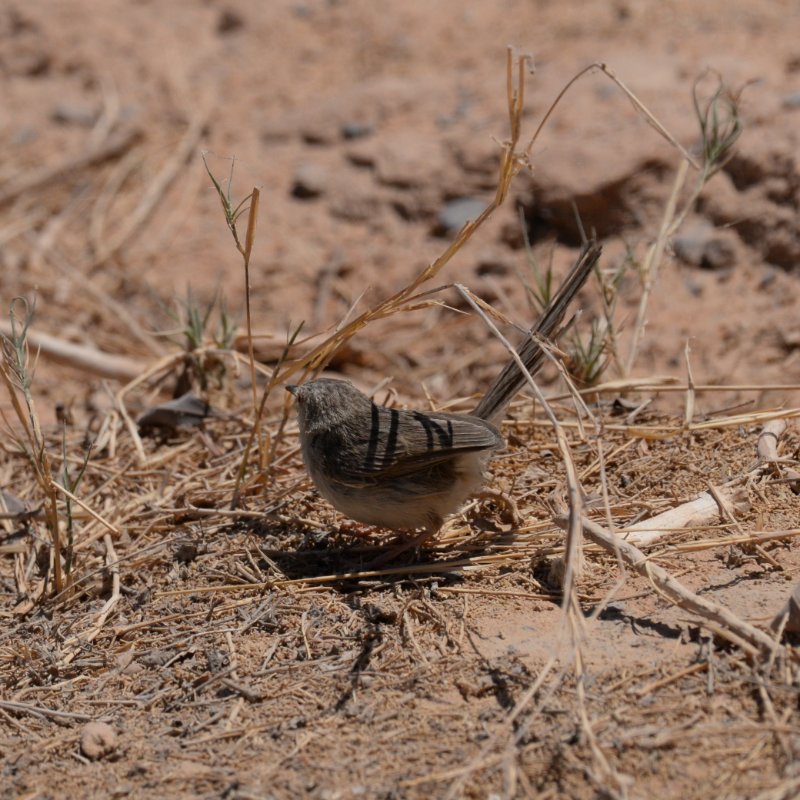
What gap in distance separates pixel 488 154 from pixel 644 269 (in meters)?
2.87

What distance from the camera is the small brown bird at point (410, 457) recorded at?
4285 mm

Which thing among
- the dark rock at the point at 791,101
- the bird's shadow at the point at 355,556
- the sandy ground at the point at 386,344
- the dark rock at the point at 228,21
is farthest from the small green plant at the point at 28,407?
the dark rock at the point at 228,21

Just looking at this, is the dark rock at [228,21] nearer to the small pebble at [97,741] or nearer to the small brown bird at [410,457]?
the small brown bird at [410,457]

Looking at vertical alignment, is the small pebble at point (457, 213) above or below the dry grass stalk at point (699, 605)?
above

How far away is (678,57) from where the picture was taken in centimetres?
838

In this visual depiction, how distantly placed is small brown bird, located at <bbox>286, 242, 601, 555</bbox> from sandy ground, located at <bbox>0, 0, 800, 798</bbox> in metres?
0.31

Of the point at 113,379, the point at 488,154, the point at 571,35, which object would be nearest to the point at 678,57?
the point at 571,35

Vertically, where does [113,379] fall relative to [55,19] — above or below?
below

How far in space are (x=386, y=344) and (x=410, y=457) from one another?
3481 mm

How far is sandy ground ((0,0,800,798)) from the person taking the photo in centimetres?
326

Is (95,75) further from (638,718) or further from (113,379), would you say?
(638,718)

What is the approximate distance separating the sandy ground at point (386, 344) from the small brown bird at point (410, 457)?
1.02 ft

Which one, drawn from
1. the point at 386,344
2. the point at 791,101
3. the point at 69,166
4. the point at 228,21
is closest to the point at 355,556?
the point at 386,344

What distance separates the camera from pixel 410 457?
4.32 m
